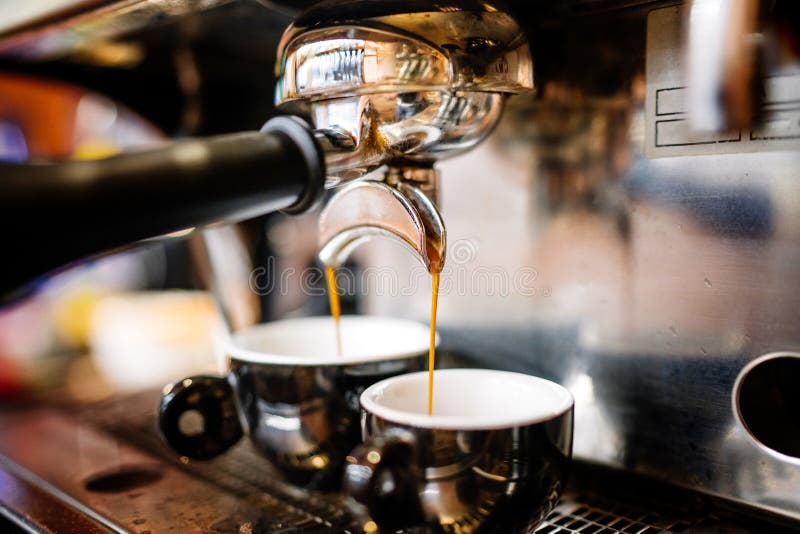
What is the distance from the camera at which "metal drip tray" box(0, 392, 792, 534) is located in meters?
0.43

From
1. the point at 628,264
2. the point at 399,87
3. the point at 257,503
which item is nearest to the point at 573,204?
the point at 628,264

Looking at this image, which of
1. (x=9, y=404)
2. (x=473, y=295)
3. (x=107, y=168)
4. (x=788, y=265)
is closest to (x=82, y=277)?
(x=9, y=404)

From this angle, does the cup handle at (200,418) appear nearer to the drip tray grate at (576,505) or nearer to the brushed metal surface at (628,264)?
the drip tray grate at (576,505)

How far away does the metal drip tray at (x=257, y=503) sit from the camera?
0.43 meters

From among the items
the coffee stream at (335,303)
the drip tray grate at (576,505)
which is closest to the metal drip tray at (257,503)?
the drip tray grate at (576,505)

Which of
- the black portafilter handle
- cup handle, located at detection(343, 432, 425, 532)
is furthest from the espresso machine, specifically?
cup handle, located at detection(343, 432, 425, 532)

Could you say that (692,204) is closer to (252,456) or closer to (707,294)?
(707,294)

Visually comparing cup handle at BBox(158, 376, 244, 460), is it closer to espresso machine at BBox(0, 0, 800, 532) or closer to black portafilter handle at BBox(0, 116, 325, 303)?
espresso machine at BBox(0, 0, 800, 532)

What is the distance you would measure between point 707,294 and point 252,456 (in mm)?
376

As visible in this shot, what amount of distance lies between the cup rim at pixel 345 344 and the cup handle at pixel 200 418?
0.03 metres

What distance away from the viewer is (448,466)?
346 millimetres

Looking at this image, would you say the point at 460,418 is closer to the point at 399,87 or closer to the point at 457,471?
the point at 457,471

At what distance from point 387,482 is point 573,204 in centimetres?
26

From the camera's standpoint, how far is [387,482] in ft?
1.11
